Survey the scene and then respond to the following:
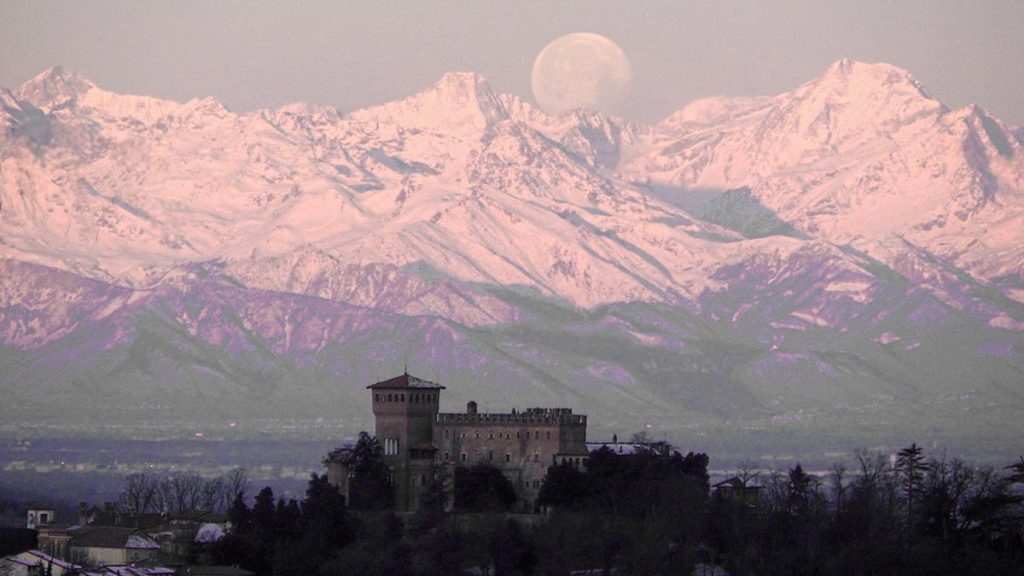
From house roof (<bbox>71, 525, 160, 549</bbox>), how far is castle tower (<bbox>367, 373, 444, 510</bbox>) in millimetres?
15936

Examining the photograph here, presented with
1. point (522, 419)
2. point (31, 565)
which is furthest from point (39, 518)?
point (522, 419)

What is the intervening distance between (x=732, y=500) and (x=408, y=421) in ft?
68.3

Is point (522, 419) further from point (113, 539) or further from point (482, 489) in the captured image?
point (113, 539)

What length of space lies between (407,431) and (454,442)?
3029 mm

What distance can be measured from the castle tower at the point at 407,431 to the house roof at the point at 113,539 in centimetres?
1594

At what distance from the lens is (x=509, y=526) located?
15162 centimetres

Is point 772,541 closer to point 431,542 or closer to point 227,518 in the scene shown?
point 431,542

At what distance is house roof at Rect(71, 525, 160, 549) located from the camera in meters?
157

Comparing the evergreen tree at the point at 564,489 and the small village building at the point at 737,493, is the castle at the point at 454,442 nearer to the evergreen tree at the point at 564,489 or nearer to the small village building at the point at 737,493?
the evergreen tree at the point at 564,489

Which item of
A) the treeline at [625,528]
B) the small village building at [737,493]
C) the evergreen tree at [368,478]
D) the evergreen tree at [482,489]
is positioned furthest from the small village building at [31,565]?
the small village building at [737,493]

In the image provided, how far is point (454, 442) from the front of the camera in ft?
545

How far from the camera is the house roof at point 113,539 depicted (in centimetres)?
15700

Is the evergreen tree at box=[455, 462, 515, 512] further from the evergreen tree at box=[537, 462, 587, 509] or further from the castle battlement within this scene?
the castle battlement

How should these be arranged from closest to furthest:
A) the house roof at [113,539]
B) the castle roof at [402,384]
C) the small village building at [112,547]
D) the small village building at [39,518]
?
the small village building at [112,547] → the house roof at [113,539] → the castle roof at [402,384] → the small village building at [39,518]
